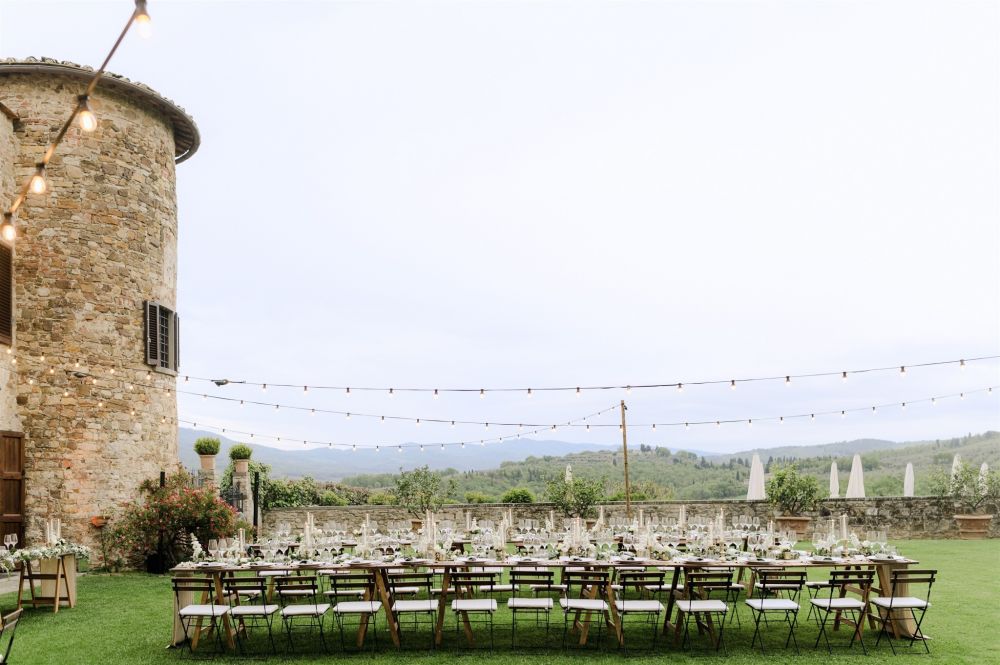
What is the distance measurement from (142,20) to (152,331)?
10675 mm

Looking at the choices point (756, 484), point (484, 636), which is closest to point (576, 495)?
point (756, 484)

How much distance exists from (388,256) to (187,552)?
10.3 meters

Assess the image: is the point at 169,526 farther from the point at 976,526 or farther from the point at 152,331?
the point at 976,526

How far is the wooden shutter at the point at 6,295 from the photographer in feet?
39.6

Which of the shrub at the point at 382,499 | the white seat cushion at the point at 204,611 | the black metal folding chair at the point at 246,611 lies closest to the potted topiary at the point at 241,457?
the shrub at the point at 382,499

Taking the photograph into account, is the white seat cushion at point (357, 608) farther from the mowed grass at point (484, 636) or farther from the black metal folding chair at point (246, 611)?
the black metal folding chair at point (246, 611)

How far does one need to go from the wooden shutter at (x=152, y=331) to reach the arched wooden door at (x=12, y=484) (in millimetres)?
2337

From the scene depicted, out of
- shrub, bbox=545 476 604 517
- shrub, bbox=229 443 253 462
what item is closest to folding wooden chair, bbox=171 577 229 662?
shrub, bbox=229 443 253 462

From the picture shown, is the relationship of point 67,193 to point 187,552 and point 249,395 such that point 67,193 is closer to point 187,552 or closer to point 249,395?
point 249,395

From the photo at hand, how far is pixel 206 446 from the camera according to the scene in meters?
15.8

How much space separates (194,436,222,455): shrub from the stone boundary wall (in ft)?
8.98

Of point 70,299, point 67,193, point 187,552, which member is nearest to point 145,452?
point 187,552

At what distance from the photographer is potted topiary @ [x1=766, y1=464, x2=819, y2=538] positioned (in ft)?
55.0

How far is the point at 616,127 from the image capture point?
15.5 meters
